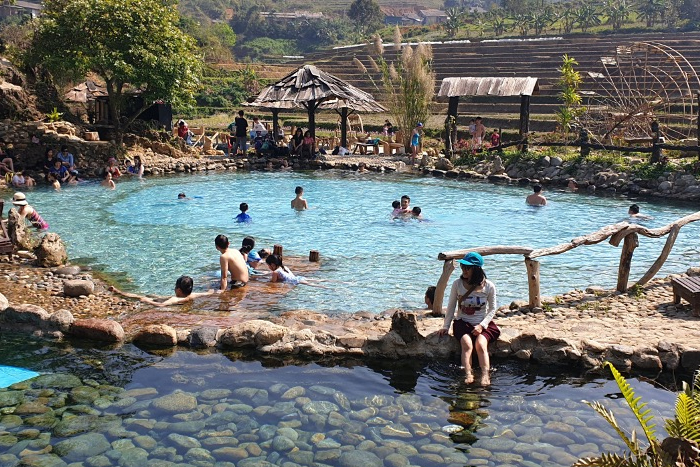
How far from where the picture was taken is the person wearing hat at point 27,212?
13.1m

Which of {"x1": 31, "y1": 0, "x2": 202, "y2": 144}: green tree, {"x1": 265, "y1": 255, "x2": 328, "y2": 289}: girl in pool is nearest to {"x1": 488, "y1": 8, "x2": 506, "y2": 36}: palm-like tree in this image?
{"x1": 31, "y1": 0, "x2": 202, "y2": 144}: green tree

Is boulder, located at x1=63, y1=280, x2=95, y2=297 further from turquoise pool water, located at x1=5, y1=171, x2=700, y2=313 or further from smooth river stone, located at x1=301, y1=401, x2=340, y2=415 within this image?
smooth river stone, located at x1=301, y1=401, x2=340, y2=415

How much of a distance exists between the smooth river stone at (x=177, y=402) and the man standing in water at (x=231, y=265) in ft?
10.9

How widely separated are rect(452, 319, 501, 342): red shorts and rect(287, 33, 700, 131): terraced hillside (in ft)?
83.7

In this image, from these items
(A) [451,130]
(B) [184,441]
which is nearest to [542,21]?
(A) [451,130]

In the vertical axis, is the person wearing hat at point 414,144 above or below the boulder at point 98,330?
above

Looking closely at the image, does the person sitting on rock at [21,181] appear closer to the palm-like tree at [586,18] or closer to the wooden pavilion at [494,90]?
the wooden pavilion at [494,90]

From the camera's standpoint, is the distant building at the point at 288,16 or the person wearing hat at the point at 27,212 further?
the distant building at the point at 288,16

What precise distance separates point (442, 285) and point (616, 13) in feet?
180

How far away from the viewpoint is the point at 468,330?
7.14 m

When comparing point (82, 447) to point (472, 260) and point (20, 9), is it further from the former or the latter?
point (20, 9)

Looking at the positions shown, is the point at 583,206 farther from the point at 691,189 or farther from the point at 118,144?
the point at 118,144

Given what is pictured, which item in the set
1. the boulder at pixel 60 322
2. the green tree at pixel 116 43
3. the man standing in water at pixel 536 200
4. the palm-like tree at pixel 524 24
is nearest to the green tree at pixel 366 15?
the palm-like tree at pixel 524 24

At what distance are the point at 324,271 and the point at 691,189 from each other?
431 inches
